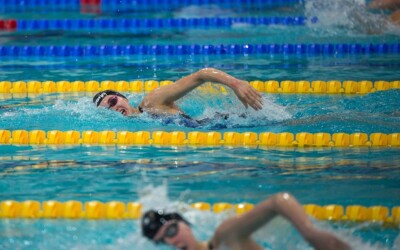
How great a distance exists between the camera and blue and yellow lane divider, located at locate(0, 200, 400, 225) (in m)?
4.25

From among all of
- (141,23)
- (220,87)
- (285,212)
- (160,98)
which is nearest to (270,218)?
(285,212)

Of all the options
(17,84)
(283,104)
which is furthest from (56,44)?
(283,104)

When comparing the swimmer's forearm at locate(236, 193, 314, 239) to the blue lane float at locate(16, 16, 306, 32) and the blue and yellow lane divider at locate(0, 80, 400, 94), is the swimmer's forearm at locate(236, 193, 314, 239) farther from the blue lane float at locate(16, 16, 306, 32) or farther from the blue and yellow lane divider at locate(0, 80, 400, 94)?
the blue lane float at locate(16, 16, 306, 32)

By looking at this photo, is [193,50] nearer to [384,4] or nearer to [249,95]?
[384,4]

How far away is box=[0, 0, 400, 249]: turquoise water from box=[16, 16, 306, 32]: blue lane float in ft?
3.50

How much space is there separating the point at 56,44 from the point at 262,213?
22.0 feet

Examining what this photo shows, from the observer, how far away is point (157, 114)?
608 centimetres

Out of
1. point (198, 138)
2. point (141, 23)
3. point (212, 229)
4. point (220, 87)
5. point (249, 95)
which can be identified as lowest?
point (212, 229)

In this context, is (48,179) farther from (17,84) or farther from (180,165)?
(17,84)

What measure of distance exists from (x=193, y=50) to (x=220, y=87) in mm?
2067

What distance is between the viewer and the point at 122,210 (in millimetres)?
4352

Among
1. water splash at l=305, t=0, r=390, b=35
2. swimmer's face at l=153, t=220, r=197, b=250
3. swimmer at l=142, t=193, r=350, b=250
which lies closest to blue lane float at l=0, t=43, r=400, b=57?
water splash at l=305, t=0, r=390, b=35

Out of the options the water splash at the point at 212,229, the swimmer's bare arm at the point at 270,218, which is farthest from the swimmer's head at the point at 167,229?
the water splash at the point at 212,229

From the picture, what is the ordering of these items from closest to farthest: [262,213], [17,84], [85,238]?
[262,213]
[85,238]
[17,84]
